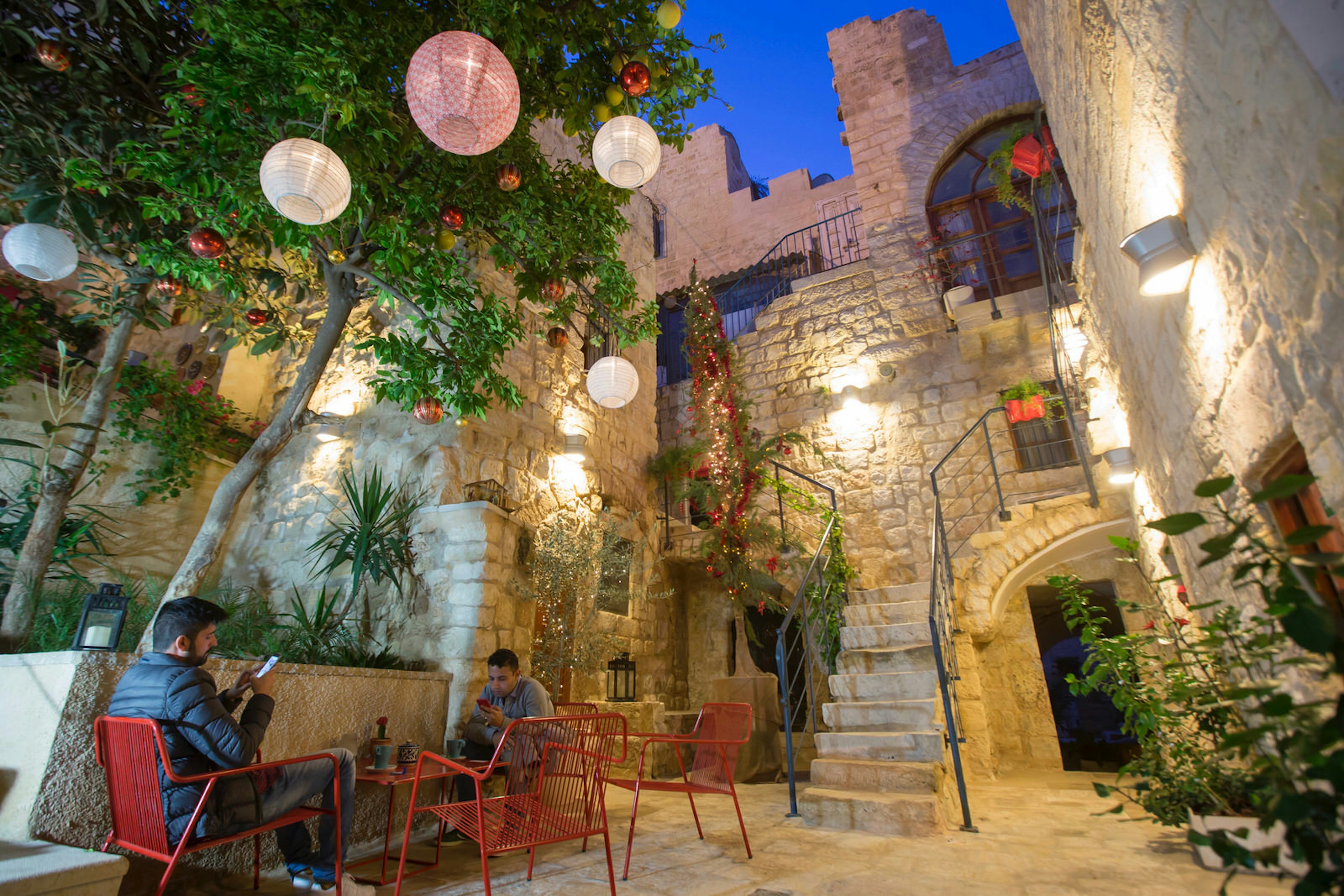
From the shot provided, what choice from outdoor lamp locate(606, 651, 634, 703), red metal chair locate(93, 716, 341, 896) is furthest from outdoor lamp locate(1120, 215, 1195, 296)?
outdoor lamp locate(606, 651, 634, 703)

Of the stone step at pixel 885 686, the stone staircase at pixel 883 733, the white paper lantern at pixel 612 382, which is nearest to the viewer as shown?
the stone staircase at pixel 883 733

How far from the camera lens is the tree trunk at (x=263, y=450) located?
10.4 ft

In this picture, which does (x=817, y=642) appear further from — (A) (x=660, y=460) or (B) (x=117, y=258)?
(B) (x=117, y=258)

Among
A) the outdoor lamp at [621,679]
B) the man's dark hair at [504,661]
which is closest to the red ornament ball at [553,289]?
the man's dark hair at [504,661]

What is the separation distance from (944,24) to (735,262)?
71.9 feet

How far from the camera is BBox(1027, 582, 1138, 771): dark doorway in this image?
24.0ft

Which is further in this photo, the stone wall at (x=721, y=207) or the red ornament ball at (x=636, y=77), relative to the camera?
the stone wall at (x=721, y=207)

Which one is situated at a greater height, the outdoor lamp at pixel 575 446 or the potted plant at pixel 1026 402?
the potted plant at pixel 1026 402

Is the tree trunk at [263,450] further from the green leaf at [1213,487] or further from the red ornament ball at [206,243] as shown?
the green leaf at [1213,487]

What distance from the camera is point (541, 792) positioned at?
87.7 inches

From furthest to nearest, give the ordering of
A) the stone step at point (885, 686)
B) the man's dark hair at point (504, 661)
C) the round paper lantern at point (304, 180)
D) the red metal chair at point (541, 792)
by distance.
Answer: the stone step at point (885, 686), the man's dark hair at point (504, 661), the round paper lantern at point (304, 180), the red metal chair at point (541, 792)

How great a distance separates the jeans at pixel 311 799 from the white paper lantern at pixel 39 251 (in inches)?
107

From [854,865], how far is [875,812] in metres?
0.67

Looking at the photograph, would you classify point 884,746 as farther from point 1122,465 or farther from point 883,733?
point 1122,465
